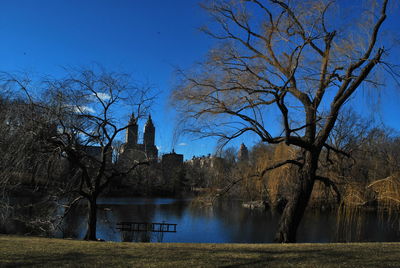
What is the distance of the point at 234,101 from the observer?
26.0 feet

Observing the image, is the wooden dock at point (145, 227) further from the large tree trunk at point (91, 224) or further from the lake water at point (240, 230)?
the large tree trunk at point (91, 224)

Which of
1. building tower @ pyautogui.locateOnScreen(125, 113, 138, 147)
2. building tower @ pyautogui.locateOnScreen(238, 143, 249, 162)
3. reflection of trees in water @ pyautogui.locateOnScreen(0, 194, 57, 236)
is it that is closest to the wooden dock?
reflection of trees in water @ pyautogui.locateOnScreen(0, 194, 57, 236)

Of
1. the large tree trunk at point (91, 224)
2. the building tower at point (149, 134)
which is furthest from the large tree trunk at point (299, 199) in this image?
the large tree trunk at point (91, 224)

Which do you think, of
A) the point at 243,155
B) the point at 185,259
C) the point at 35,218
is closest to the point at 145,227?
the point at 35,218

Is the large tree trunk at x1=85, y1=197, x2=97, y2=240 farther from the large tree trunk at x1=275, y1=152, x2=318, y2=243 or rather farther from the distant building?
the large tree trunk at x1=275, y1=152, x2=318, y2=243

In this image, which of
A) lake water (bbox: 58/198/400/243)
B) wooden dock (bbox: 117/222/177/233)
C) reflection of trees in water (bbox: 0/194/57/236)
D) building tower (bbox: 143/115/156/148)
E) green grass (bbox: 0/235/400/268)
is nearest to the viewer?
green grass (bbox: 0/235/400/268)

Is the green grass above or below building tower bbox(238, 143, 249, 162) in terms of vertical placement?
below

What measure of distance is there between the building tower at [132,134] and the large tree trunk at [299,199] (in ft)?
17.0

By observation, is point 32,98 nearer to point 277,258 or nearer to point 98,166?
point 98,166

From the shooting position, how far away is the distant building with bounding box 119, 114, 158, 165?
10773 mm

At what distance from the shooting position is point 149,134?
10625mm

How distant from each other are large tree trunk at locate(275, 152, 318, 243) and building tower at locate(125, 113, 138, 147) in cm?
517

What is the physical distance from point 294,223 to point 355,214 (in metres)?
1.46

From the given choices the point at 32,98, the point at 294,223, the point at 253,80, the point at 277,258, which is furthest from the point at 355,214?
the point at 32,98
